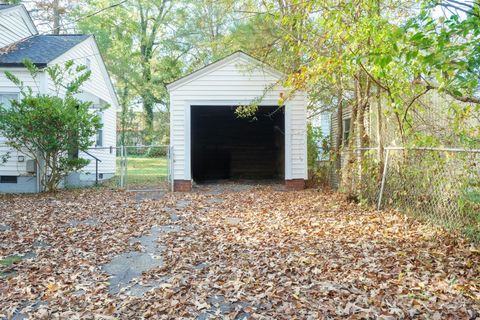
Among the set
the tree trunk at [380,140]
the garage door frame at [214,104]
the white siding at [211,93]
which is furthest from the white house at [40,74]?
the tree trunk at [380,140]

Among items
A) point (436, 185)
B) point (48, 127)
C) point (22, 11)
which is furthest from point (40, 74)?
point (436, 185)

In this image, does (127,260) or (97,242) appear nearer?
(127,260)

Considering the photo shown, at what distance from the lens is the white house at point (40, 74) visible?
439 inches

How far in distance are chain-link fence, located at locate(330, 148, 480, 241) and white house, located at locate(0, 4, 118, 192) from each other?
825 centimetres

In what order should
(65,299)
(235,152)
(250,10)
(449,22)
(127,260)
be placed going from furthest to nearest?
1. (235,152)
2. (250,10)
3. (127,260)
4. (65,299)
5. (449,22)

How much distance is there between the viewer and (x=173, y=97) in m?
11.3

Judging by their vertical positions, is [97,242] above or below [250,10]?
below

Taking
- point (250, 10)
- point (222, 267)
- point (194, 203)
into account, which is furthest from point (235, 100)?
point (222, 267)

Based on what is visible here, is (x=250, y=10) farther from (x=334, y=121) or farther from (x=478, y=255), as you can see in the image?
(x=478, y=255)

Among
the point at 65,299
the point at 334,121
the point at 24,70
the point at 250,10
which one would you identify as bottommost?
the point at 65,299

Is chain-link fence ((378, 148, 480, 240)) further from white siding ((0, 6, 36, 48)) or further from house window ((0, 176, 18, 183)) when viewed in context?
white siding ((0, 6, 36, 48))

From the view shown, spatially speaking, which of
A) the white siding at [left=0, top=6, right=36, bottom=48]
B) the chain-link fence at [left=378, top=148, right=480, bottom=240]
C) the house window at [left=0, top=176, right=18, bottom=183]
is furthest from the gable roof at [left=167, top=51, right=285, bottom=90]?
the white siding at [left=0, top=6, right=36, bottom=48]

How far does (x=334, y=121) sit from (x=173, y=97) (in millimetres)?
5912

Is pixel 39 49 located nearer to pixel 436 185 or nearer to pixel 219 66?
pixel 219 66
